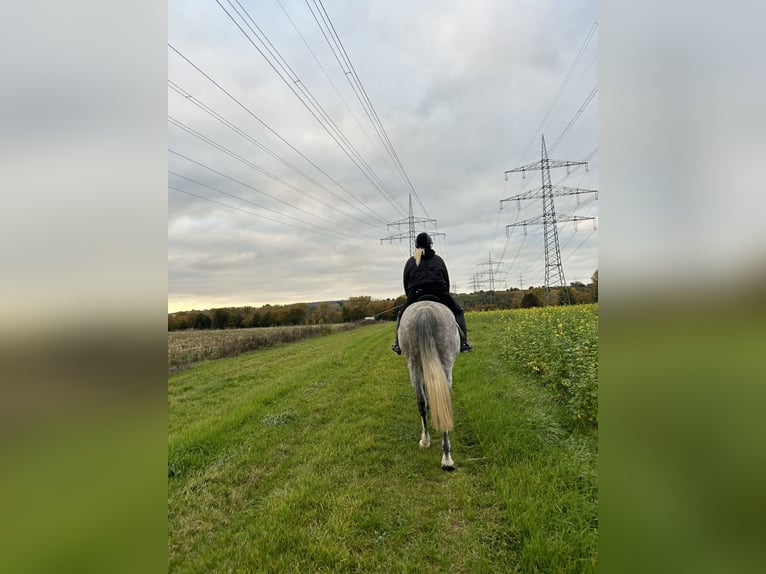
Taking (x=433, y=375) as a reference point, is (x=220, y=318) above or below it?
above

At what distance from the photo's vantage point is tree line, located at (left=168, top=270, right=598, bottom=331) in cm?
2195

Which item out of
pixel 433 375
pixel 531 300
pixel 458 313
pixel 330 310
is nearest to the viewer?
pixel 433 375

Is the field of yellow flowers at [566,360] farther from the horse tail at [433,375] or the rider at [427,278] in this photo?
the horse tail at [433,375]

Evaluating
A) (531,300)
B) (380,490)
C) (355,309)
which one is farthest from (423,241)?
(355,309)

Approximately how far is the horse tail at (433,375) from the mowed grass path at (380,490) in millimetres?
640

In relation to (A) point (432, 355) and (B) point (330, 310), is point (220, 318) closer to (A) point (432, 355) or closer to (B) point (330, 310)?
(B) point (330, 310)

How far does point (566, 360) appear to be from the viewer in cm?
620

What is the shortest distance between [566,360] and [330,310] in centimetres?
4051

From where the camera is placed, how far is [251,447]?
15.5 ft

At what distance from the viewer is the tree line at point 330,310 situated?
21953mm

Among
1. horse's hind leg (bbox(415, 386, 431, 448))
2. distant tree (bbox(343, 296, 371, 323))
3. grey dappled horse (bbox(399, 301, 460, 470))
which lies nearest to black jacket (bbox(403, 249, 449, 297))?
grey dappled horse (bbox(399, 301, 460, 470))
